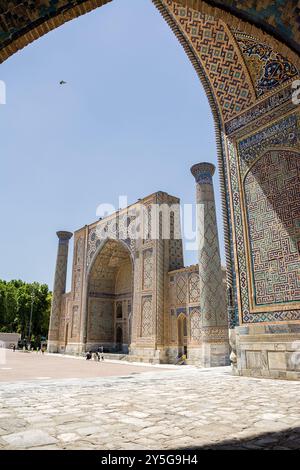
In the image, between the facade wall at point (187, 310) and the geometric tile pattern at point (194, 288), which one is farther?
the geometric tile pattern at point (194, 288)

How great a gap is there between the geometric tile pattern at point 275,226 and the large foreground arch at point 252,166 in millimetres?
21

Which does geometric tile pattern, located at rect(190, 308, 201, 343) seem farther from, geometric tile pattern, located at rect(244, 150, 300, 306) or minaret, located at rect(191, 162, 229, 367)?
geometric tile pattern, located at rect(244, 150, 300, 306)

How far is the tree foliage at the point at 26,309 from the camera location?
3547 cm

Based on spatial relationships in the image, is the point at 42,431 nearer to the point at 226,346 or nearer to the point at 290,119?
the point at 290,119

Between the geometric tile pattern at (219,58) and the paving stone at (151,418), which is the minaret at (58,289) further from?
the paving stone at (151,418)

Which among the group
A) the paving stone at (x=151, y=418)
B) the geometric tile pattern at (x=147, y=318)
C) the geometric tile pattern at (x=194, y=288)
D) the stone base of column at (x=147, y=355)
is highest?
the geometric tile pattern at (x=194, y=288)

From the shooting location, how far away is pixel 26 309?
35.5m

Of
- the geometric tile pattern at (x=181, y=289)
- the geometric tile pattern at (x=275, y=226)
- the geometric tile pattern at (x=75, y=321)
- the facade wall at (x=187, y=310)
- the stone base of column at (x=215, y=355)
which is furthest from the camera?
the geometric tile pattern at (x=75, y=321)

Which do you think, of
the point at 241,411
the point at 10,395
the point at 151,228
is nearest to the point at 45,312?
the point at 151,228

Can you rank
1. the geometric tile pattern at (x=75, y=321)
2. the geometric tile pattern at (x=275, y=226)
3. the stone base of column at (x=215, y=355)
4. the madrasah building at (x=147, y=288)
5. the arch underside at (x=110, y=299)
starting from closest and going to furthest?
1. the geometric tile pattern at (x=275, y=226)
2. the stone base of column at (x=215, y=355)
3. the madrasah building at (x=147, y=288)
4. the arch underside at (x=110, y=299)
5. the geometric tile pattern at (x=75, y=321)

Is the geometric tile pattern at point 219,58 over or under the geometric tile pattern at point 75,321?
over

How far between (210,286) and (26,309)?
27434 millimetres

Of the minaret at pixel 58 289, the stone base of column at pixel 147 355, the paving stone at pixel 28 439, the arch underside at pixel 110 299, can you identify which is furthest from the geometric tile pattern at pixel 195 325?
the minaret at pixel 58 289

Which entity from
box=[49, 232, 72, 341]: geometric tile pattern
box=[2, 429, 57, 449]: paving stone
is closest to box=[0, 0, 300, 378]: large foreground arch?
box=[2, 429, 57, 449]: paving stone
